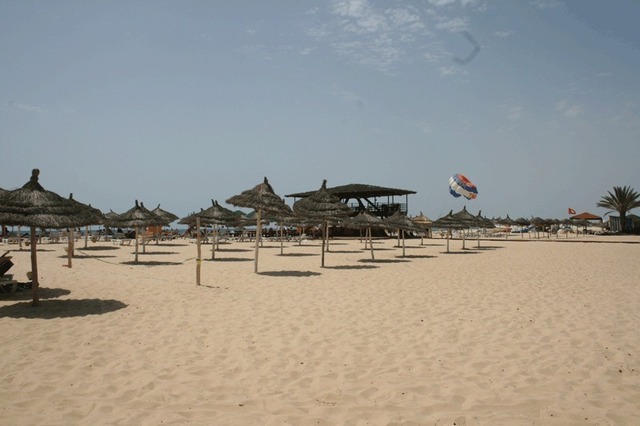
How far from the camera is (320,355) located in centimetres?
530

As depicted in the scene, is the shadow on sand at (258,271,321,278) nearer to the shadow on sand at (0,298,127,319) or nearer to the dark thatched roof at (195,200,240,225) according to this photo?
the shadow on sand at (0,298,127,319)

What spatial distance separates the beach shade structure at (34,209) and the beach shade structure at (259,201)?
5949mm

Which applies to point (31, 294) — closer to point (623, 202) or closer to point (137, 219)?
point (137, 219)

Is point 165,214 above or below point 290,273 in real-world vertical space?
above

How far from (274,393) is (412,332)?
115 inches

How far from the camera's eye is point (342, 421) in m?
3.57

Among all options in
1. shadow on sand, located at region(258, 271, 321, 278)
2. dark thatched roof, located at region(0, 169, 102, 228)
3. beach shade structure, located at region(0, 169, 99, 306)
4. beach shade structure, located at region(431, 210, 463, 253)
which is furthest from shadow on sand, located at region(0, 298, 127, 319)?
beach shade structure, located at region(431, 210, 463, 253)

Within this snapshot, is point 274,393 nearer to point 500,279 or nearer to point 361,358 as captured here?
point 361,358

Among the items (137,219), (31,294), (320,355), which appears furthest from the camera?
(137,219)

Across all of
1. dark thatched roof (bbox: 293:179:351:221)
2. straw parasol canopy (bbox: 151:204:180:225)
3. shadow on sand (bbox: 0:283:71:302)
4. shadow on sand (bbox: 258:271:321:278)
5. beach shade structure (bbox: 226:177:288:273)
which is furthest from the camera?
straw parasol canopy (bbox: 151:204:180:225)

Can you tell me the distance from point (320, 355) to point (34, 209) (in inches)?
230

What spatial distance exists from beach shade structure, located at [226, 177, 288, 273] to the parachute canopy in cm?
2960

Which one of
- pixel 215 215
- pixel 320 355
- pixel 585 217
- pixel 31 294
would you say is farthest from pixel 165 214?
pixel 585 217

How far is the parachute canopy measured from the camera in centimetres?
3941
